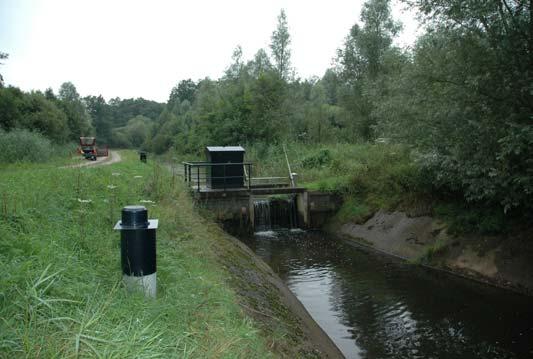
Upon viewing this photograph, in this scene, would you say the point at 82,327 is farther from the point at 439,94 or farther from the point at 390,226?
the point at 390,226

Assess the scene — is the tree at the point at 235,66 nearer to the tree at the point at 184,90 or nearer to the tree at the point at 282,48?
the tree at the point at 282,48

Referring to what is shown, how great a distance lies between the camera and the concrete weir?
15797 mm

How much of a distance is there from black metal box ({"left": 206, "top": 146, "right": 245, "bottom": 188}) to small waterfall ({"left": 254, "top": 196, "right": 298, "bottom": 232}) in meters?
1.73

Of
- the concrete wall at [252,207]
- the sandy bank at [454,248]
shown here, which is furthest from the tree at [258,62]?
the sandy bank at [454,248]

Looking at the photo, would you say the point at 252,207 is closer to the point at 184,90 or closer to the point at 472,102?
the point at 472,102

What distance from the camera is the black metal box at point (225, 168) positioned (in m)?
16.1

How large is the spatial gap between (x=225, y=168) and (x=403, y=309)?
950cm

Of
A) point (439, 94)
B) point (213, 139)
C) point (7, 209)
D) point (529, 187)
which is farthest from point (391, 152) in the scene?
point (213, 139)

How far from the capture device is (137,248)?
356cm

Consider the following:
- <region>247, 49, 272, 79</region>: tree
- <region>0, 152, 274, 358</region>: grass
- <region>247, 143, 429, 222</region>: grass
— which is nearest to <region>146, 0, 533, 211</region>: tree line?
<region>247, 143, 429, 222</region>: grass

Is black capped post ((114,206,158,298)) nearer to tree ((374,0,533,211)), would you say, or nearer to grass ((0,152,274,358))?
grass ((0,152,274,358))

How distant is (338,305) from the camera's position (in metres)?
8.47

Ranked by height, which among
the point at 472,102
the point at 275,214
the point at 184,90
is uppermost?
the point at 184,90

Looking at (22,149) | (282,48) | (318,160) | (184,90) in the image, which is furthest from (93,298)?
(184,90)
